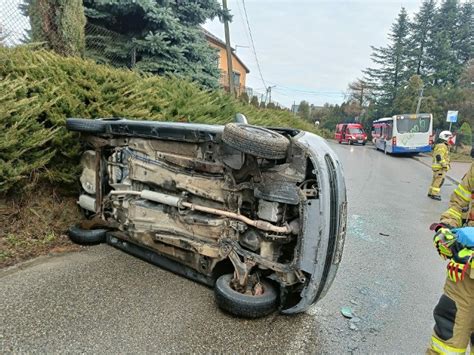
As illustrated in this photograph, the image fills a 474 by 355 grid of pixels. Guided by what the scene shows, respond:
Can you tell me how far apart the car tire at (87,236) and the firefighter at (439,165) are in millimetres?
7559

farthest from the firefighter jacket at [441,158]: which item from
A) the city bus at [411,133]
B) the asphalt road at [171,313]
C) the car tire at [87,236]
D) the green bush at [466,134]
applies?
the green bush at [466,134]

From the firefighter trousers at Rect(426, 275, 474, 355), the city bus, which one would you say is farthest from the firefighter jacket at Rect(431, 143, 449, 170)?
the city bus

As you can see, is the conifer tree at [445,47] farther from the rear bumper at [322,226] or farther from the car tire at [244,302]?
the car tire at [244,302]

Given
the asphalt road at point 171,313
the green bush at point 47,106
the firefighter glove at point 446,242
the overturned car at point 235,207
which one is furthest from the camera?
the green bush at point 47,106

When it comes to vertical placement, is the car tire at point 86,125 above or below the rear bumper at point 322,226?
above

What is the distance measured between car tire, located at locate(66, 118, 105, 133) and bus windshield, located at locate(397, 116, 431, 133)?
19.9 meters

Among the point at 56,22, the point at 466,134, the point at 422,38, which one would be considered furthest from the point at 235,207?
the point at 422,38

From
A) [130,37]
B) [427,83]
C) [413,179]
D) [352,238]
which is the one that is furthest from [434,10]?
[352,238]

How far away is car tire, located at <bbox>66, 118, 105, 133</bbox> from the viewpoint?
123 inches

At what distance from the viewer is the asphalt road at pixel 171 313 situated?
1.99 m

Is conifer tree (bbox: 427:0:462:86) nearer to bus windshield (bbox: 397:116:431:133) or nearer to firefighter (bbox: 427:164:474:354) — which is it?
bus windshield (bbox: 397:116:431:133)

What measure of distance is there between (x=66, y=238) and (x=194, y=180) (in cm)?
173

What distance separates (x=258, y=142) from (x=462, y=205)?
145 cm

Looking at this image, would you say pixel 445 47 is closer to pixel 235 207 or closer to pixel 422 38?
pixel 422 38
